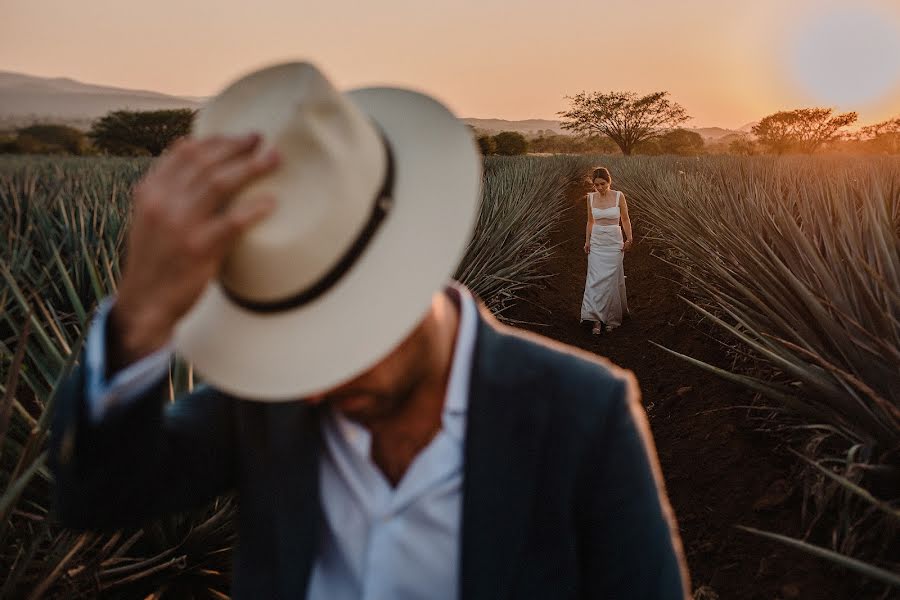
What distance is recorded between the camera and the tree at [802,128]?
46.7 metres

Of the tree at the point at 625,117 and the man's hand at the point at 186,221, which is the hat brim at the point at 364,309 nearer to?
the man's hand at the point at 186,221

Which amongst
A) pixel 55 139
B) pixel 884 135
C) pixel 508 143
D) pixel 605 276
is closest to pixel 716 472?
pixel 605 276

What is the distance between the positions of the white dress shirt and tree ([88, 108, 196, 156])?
44.9 metres

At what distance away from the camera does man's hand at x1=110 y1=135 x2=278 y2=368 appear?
59 cm

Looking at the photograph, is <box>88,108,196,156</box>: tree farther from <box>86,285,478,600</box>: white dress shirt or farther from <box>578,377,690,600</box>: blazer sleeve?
<box>578,377,690,600</box>: blazer sleeve

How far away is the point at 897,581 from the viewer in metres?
1.21

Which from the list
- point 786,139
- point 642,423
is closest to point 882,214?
point 642,423

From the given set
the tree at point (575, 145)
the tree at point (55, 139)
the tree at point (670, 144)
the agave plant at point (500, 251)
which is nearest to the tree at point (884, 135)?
the tree at point (670, 144)

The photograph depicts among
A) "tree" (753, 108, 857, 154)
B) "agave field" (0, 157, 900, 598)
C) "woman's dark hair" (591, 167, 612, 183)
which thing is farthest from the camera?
"tree" (753, 108, 857, 154)

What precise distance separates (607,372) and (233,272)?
511 mm

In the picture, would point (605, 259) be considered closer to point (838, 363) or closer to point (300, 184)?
point (838, 363)

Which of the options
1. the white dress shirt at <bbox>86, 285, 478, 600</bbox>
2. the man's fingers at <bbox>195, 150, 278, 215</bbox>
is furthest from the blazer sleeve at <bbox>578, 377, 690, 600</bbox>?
the man's fingers at <bbox>195, 150, 278, 215</bbox>

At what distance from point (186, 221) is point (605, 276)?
544 cm

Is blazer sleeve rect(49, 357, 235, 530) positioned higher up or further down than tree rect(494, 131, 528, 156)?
further down
